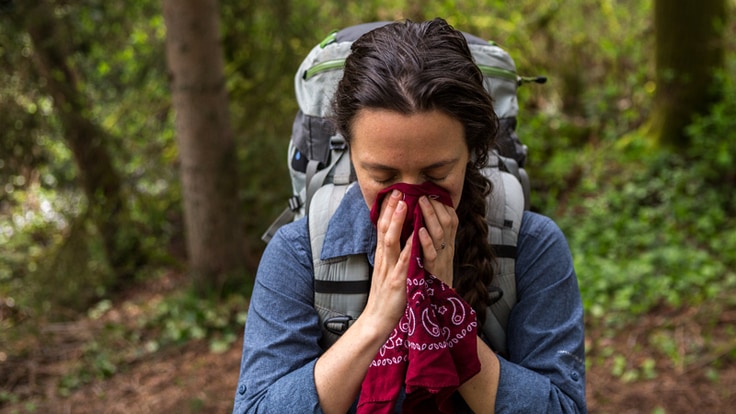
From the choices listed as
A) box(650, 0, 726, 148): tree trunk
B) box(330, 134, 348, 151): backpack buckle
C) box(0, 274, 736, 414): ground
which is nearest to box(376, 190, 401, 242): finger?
box(330, 134, 348, 151): backpack buckle

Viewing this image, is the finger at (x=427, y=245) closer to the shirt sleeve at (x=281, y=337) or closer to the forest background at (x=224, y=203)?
the shirt sleeve at (x=281, y=337)

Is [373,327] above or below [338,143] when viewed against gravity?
below

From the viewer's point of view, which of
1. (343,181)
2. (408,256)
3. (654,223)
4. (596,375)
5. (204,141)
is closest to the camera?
(408,256)

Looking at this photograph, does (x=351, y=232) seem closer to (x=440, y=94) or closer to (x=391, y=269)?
(x=391, y=269)

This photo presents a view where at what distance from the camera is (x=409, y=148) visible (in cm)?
154

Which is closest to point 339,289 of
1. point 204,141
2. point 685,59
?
point 204,141

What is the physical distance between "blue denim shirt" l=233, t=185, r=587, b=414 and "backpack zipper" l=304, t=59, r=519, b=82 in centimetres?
45

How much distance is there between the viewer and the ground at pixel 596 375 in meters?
4.14

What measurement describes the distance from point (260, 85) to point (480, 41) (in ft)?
14.2

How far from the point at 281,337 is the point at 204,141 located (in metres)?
3.87

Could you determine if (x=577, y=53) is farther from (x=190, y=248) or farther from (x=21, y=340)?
(x=21, y=340)

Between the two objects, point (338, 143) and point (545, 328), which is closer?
point (545, 328)

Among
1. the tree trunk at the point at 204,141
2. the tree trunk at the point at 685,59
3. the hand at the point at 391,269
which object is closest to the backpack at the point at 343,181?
the hand at the point at 391,269

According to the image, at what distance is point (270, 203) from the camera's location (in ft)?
20.8
